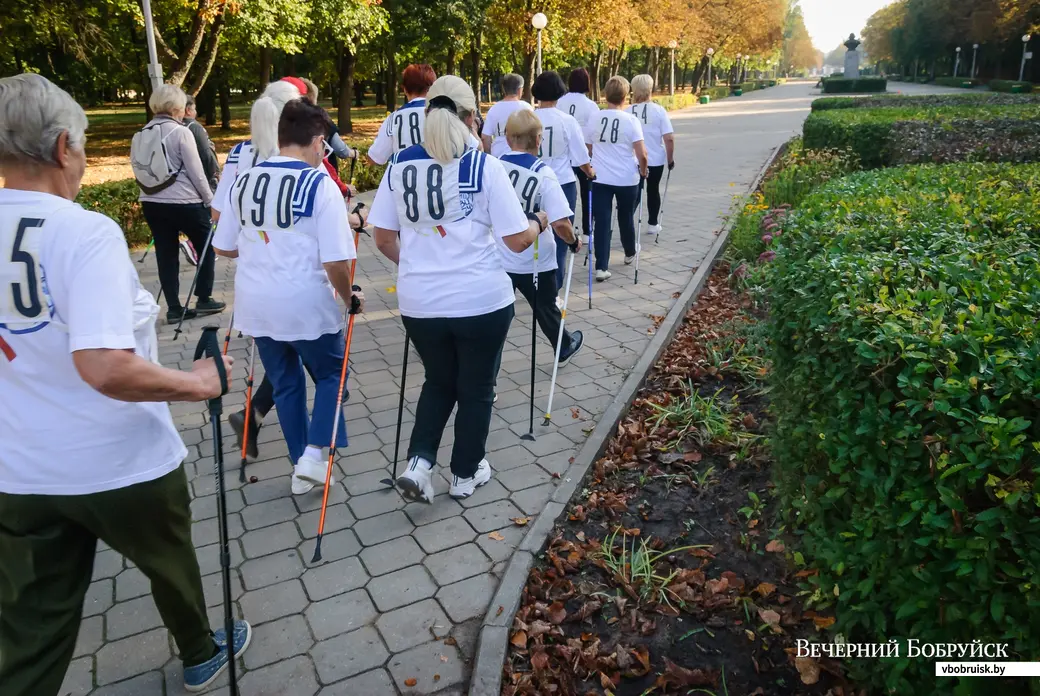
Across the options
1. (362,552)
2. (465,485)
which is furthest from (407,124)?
(362,552)

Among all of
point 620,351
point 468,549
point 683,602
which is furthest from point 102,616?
point 620,351

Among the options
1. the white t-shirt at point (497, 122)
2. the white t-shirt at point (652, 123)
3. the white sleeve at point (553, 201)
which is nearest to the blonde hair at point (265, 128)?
the white sleeve at point (553, 201)

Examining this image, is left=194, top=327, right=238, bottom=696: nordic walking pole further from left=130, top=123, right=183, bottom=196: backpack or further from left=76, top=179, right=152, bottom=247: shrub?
left=76, top=179, right=152, bottom=247: shrub

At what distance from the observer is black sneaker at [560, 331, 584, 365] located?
5953 millimetres

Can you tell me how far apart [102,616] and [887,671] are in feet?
10.5

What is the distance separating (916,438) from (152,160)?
Result: 20.8 feet

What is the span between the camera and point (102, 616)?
10.8ft

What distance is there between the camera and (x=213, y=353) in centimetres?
246

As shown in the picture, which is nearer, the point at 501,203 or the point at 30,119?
the point at 30,119

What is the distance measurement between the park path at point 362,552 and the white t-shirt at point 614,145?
6.57 ft

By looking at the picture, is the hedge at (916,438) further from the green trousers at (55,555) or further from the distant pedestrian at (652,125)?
the distant pedestrian at (652,125)

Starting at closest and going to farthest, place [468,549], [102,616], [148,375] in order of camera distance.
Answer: [148,375], [102,616], [468,549]

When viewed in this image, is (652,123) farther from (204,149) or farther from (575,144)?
(204,149)

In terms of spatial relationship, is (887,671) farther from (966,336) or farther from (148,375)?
(148,375)
